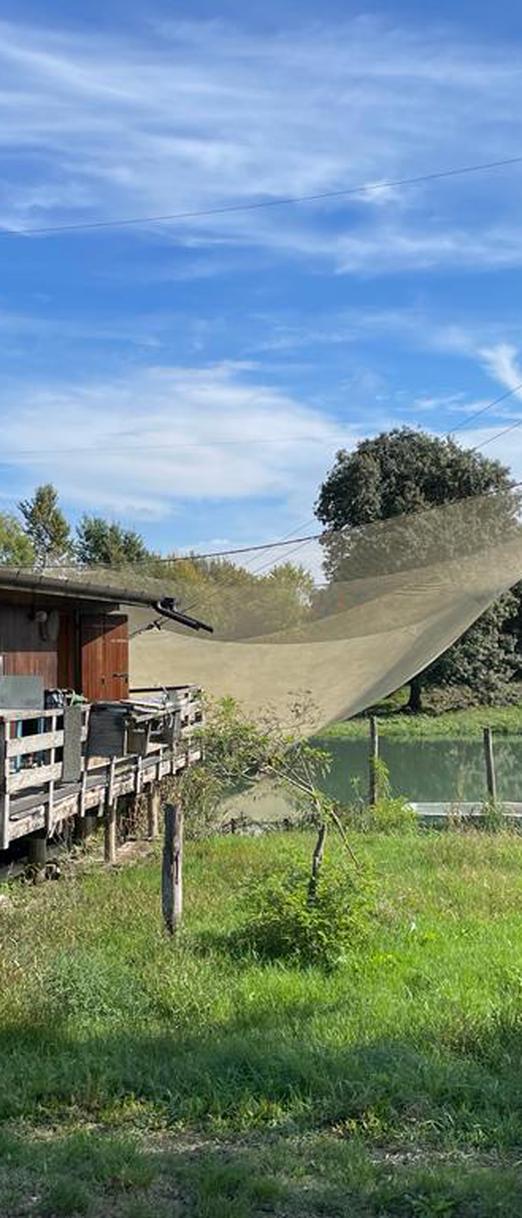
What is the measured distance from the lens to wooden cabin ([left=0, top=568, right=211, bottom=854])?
5.76 meters

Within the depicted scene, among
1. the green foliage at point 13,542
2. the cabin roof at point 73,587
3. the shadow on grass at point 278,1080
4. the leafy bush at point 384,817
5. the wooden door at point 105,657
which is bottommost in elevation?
the shadow on grass at point 278,1080

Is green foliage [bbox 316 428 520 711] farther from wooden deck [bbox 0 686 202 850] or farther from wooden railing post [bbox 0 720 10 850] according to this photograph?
wooden railing post [bbox 0 720 10 850]

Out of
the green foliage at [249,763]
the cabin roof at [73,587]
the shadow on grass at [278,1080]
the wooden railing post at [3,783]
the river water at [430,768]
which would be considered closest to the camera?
the shadow on grass at [278,1080]

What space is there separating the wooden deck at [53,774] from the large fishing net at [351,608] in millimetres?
1040

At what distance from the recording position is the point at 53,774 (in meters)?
5.98

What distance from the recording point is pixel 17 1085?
3109 millimetres

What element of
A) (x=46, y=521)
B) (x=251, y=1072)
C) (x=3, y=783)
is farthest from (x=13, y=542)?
(x=251, y=1072)

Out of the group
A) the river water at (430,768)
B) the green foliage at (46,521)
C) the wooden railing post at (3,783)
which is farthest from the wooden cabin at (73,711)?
the green foliage at (46,521)

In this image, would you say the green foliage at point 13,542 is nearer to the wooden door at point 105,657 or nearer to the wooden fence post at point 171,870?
the wooden door at point 105,657

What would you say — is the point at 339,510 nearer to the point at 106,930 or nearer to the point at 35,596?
the point at 35,596

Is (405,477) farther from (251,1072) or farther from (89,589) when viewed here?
(251,1072)

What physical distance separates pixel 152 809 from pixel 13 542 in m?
17.6

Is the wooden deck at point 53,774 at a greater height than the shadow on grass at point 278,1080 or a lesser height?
greater

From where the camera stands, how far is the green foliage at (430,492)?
21641 mm
